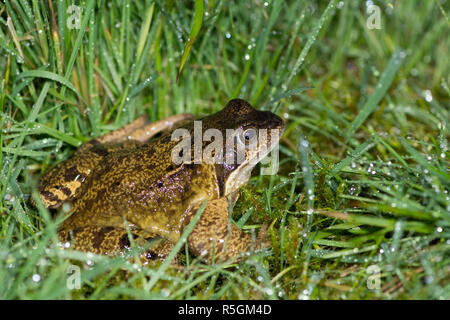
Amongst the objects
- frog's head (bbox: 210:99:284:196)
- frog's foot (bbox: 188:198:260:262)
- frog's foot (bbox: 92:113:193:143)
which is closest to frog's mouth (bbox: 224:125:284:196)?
frog's head (bbox: 210:99:284:196)

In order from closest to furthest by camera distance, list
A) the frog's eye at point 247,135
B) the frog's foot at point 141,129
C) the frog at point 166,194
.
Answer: the frog at point 166,194, the frog's eye at point 247,135, the frog's foot at point 141,129

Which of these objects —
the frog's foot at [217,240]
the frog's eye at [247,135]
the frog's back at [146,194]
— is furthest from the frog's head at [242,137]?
the frog's foot at [217,240]

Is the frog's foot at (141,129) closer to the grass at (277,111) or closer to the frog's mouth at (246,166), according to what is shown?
the grass at (277,111)

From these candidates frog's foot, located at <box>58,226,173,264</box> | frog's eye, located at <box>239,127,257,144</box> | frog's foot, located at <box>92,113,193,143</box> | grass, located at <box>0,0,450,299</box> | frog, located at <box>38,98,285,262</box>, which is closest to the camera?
grass, located at <box>0,0,450,299</box>

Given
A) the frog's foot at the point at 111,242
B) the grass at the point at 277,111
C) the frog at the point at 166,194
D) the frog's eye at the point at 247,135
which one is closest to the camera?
the grass at the point at 277,111

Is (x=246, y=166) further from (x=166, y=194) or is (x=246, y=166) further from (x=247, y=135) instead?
(x=166, y=194)

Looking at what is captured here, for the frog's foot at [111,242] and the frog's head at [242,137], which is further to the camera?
the frog's head at [242,137]

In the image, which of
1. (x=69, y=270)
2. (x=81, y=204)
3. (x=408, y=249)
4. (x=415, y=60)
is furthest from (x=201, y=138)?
(x=415, y=60)

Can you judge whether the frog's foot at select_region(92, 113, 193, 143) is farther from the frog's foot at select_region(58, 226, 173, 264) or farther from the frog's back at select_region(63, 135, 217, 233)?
the frog's foot at select_region(58, 226, 173, 264)
